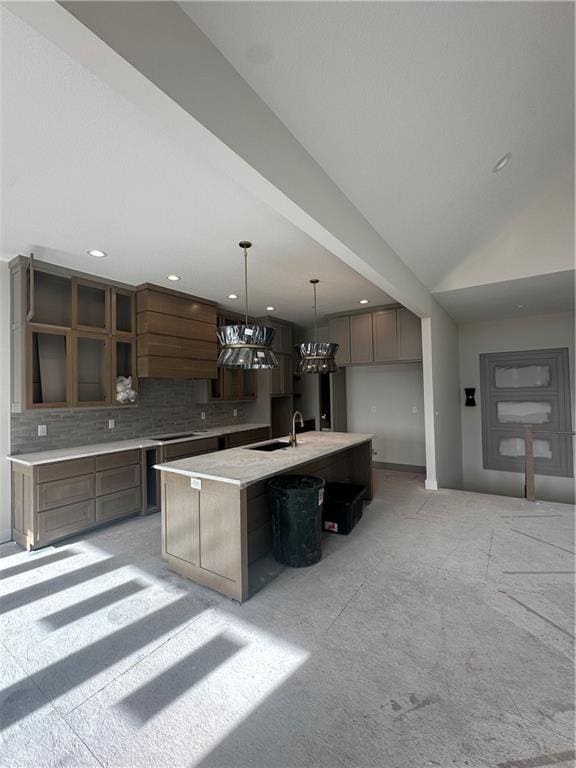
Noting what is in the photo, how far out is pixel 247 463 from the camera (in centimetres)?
277

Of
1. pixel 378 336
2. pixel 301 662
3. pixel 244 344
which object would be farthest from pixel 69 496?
pixel 378 336

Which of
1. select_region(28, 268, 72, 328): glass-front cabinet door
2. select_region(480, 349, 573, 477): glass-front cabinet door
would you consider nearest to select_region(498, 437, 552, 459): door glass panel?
select_region(480, 349, 573, 477): glass-front cabinet door

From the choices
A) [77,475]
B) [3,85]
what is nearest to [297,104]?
[3,85]

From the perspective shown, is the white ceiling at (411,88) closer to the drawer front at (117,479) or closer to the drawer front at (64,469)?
the drawer front at (64,469)

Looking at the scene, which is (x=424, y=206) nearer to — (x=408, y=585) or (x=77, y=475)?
(x=408, y=585)

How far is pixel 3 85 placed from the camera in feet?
4.81

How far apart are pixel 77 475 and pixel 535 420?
6572 millimetres

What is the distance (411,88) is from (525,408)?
550cm

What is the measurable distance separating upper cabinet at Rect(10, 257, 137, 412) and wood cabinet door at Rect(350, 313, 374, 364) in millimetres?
3329

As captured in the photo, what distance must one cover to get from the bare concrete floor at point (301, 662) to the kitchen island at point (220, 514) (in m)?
0.17

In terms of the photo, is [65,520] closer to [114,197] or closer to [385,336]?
[114,197]

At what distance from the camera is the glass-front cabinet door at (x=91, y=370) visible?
12.5 ft

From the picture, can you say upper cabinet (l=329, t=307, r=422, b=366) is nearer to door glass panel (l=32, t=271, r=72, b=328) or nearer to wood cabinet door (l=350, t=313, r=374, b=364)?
wood cabinet door (l=350, t=313, r=374, b=364)

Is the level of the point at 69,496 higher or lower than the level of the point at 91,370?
lower
